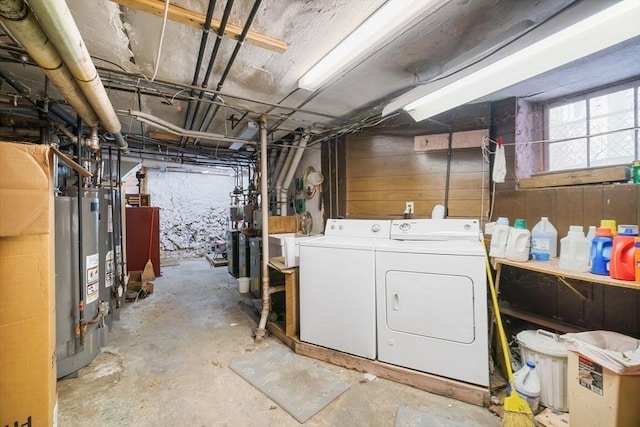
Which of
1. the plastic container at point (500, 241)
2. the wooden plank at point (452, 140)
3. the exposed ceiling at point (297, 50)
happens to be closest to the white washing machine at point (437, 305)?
the plastic container at point (500, 241)

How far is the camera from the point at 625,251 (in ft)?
4.28

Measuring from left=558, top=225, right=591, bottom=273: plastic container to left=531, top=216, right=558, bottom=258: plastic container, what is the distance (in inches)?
7.7

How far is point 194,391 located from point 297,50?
2630 mm

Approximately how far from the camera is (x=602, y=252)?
1.40 meters

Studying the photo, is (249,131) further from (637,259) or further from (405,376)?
(637,259)

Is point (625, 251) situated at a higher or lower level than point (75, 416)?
higher

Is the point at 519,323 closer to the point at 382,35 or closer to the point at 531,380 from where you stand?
the point at 531,380

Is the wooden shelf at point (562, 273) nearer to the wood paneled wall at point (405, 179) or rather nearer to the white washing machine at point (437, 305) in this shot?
the white washing machine at point (437, 305)

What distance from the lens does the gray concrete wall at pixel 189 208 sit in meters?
6.50

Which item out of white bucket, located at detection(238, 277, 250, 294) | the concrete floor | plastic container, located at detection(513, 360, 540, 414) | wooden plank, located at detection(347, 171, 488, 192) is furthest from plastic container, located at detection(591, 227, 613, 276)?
white bucket, located at detection(238, 277, 250, 294)

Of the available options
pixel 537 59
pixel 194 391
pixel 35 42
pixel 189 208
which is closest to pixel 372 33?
pixel 537 59

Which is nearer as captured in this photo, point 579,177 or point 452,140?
point 579,177

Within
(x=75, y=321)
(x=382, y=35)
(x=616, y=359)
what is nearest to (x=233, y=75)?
(x=382, y=35)

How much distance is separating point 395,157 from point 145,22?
253cm
